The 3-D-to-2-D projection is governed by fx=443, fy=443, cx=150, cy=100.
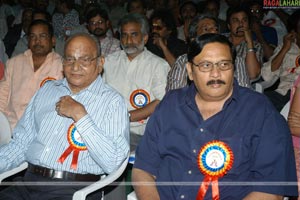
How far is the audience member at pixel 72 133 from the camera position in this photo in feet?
7.80

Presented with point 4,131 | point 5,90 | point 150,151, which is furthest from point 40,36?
point 150,151

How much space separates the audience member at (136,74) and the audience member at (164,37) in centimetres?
90

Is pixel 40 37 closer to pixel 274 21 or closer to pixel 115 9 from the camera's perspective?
pixel 274 21

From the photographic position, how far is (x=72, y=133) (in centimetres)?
248

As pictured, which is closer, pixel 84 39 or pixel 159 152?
pixel 159 152

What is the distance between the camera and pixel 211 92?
6.74 feet

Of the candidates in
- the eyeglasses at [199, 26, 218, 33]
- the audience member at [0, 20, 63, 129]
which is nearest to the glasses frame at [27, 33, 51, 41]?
the audience member at [0, 20, 63, 129]

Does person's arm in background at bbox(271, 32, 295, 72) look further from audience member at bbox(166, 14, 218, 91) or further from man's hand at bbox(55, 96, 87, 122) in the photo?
man's hand at bbox(55, 96, 87, 122)

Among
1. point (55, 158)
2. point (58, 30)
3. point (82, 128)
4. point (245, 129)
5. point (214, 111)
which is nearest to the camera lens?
Result: point (245, 129)

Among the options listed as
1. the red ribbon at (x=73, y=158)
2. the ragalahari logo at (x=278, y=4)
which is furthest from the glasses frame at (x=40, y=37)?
the ragalahari logo at (x=278, y=4)

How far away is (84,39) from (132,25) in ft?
3.88

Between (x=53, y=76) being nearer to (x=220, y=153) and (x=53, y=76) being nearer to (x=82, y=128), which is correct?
(x=82, y=128)

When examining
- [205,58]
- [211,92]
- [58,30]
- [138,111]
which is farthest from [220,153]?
[58,30]

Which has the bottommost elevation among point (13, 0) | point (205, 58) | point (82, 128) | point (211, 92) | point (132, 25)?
point (82, 128)
